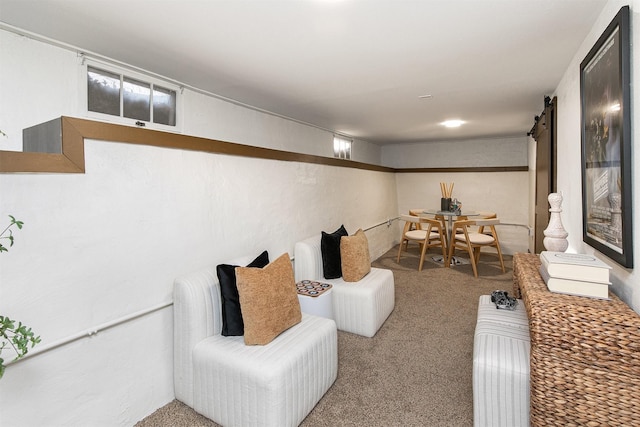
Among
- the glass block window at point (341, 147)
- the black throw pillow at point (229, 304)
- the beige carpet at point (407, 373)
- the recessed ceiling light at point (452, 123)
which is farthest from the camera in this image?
the glass block window at point (341, 147)

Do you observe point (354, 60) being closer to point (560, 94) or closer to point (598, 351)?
point (560, 94)

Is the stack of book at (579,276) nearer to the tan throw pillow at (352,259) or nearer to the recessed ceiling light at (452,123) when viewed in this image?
the tan throw pillow at (352,259)

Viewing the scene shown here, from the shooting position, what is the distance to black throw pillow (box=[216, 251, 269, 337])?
1.86 metres

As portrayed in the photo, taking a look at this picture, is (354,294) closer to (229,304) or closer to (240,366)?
(229,304)

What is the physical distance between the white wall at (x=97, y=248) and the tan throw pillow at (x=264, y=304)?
504mm

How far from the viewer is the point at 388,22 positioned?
1.60 m

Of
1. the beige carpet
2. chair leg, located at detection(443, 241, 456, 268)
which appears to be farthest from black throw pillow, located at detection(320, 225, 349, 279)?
chair leg, located at detection(443, 241, 456, 268)

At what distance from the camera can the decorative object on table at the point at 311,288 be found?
256cm

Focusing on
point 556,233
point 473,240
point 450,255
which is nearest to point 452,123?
point 473,240

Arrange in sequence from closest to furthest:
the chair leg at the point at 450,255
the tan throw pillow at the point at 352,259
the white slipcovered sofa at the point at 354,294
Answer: the white slipcovered sofa at the point at 354,294
the tan throw pillow at the point at 352,259
the chair leg at the point at 450,255

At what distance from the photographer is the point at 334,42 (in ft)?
5.97

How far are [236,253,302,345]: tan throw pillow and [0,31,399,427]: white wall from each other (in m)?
0.50

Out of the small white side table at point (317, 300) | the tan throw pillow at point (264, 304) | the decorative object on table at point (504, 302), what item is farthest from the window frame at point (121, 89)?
the decorative object on table at point (504, 302)

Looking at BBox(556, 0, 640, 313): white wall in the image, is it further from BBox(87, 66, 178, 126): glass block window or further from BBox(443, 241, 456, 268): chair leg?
BBox(87, 66, 178, 126): glass block window
